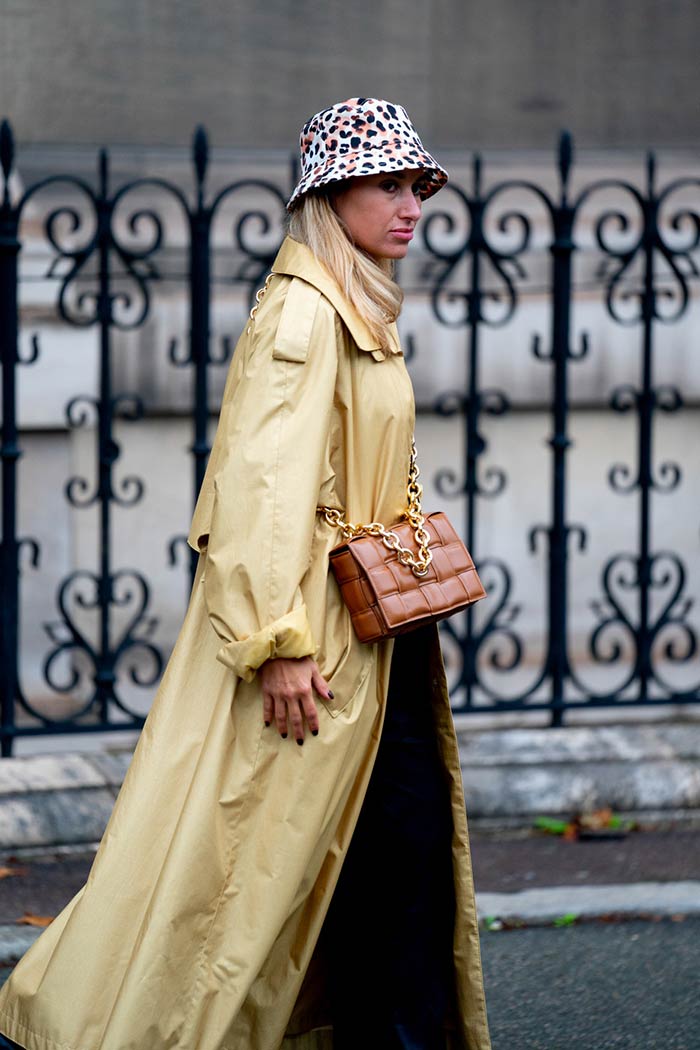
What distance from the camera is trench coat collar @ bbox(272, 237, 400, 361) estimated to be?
3.02 m

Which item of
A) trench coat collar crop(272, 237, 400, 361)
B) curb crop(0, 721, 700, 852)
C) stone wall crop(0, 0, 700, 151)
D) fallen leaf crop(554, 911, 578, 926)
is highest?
stone wall crop(0, 0, 700, 151)

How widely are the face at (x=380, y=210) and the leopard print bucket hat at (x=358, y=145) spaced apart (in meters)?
0.04

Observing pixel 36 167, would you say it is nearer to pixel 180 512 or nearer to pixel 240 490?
pixel 180 512

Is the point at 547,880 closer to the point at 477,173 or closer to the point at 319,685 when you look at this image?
the point at 319,685

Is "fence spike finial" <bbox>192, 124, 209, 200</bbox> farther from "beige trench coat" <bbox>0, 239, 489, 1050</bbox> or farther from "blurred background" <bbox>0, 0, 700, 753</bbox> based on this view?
"beige trench coat" <bbox>0, 239, 489, 1050</bbox>

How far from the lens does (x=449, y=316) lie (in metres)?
6.48

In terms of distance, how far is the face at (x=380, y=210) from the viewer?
310cm

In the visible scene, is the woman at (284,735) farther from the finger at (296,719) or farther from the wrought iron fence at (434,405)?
the wrought iron fence at (434,405)

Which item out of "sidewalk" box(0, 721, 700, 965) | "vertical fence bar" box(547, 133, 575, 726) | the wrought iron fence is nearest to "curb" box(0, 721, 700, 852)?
"sidewalk" box(0, 721, 700, 965)

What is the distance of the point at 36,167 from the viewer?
629cm

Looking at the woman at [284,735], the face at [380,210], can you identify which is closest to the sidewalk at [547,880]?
the woman at [284,735]

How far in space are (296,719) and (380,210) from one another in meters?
0.94

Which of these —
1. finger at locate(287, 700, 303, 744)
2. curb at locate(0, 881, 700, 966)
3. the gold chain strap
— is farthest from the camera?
curb at locate(0, 881, 700, 966)

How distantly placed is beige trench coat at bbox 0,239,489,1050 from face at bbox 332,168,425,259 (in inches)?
4.4
